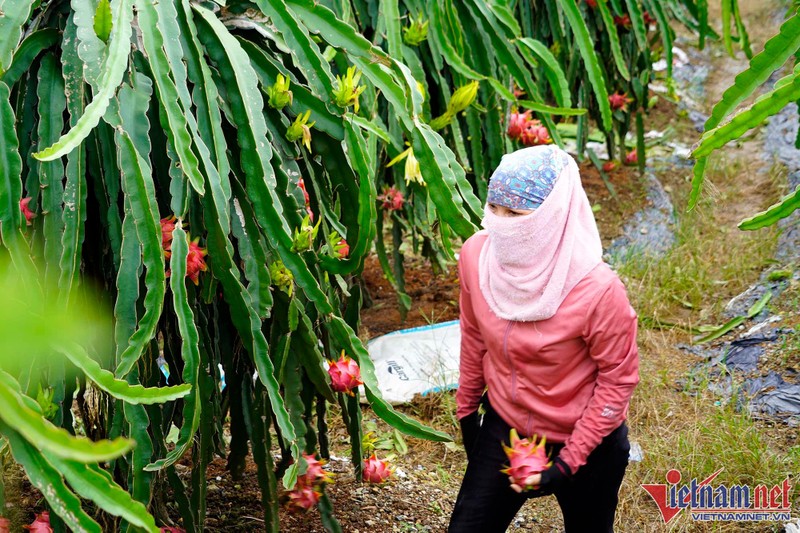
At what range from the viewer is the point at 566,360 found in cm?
224

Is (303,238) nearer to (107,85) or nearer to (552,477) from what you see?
(107,85)

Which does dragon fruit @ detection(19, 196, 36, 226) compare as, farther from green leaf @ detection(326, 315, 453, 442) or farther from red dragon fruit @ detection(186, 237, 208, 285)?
green leaf @ detection(326, 315, 453, 442)

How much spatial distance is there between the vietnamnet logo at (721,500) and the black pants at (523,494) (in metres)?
0.72

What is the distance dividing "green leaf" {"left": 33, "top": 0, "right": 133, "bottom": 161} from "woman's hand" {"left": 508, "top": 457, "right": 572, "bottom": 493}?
1.32 metres

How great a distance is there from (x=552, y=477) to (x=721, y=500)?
3.67ft

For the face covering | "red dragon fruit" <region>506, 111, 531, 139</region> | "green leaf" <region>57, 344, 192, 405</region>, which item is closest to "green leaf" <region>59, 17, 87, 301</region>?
"green leaf" <region>57, 344, 192, 405</region>

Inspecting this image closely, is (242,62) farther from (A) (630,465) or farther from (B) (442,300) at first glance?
(B) (442,300)

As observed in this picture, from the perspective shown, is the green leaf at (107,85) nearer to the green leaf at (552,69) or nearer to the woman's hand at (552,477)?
the woman's hand at (552,477)

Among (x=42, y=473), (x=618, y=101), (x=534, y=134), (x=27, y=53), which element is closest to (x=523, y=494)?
(x=42, y=473)

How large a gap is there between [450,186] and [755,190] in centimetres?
378

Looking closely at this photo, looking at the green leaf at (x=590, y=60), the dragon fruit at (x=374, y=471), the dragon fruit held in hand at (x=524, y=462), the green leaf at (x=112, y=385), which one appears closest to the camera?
the green leaf at (x=112, y=385)

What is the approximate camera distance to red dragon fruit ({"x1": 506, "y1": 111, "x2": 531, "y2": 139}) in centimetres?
372

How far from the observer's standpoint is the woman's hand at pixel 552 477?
86.5 inches

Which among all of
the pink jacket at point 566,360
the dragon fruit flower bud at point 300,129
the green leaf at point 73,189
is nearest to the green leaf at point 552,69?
the pink jacket at point 566,360
